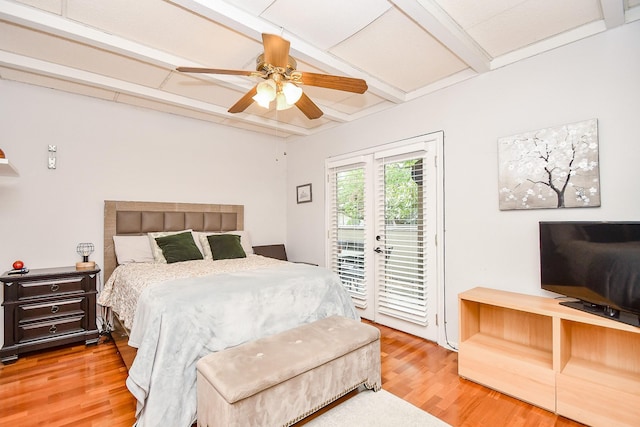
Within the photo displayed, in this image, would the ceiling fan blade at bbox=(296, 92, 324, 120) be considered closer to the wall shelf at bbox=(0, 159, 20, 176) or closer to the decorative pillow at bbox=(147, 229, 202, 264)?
the decorative pillow at bbox=(147, 229, 202, 264)

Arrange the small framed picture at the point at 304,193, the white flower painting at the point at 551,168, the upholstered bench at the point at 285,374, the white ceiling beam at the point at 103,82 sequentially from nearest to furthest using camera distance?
the upholstered bench at the point at 285,374
the white flower painting at the point at 551,168
the white ceiling beam at the point at 103,82
the small framed picture at the point at 304,193

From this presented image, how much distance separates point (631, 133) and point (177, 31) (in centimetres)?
334

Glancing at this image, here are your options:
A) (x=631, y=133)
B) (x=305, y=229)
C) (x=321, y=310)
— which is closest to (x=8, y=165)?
(x=321, y=310)

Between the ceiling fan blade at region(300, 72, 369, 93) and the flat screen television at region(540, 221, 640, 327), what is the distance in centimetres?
177

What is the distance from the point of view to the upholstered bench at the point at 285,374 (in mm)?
1609

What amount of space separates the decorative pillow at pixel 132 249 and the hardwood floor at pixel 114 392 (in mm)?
930

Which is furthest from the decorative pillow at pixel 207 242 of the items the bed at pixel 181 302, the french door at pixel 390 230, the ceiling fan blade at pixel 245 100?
the ceiling fan blade at pixel 245 100

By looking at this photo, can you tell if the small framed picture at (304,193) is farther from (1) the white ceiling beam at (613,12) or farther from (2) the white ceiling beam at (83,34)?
(1) the white ceiling beam at (613,12)

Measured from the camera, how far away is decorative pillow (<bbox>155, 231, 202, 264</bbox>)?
3.33 meters

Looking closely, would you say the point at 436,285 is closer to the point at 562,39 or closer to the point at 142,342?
the point at 562,39

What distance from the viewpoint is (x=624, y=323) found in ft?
6.00

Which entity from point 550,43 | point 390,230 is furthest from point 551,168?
point 390,230

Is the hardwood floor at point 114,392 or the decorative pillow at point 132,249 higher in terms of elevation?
the decorative pillow at point 132,249

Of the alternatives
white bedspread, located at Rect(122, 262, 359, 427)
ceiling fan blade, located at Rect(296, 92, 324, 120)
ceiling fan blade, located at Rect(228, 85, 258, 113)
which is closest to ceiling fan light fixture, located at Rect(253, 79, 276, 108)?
ceiling fan blade, located at Rect(228, 85, 258, 113)
